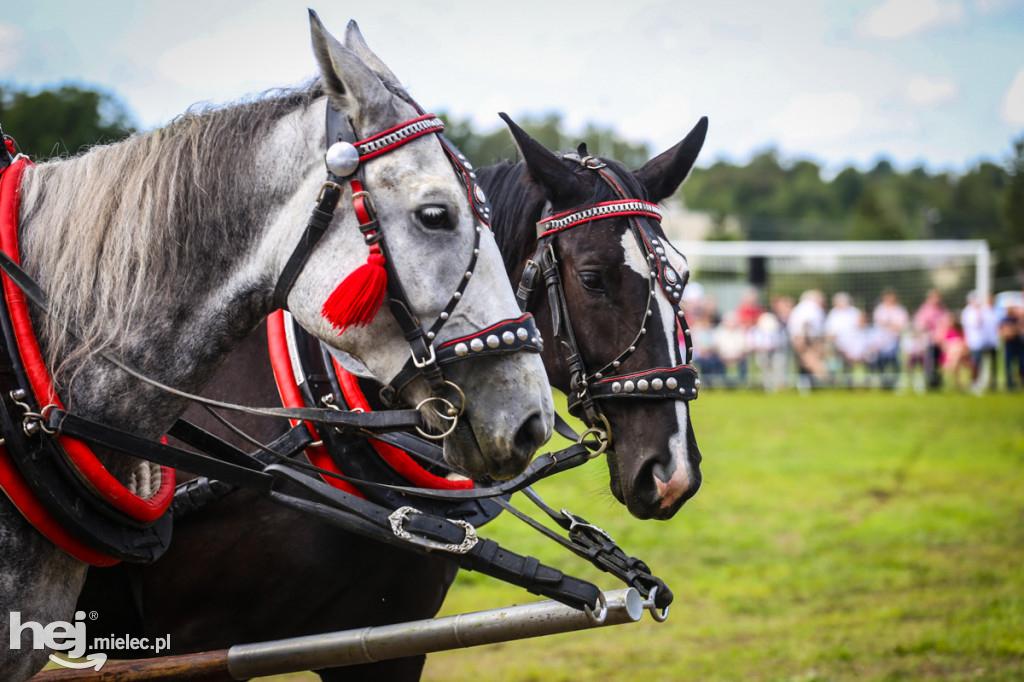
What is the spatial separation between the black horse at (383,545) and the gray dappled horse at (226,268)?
522 millimetres

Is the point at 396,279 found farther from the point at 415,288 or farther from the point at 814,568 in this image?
the point at 814,568

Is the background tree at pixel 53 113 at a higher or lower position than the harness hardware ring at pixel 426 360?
higher

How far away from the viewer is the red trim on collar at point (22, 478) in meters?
1.86

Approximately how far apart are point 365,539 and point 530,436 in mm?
1004

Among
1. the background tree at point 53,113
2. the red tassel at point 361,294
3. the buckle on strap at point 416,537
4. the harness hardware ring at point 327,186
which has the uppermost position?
the background tree at point 53,113

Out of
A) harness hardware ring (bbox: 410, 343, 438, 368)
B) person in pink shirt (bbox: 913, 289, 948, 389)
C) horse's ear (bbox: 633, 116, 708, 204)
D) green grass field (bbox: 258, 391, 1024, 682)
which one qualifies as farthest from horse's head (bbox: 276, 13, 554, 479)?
person in pink shirt (bbox: 913, 289, 948, 389)

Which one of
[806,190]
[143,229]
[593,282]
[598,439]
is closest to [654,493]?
[598,439]

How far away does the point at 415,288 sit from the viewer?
1882 mm

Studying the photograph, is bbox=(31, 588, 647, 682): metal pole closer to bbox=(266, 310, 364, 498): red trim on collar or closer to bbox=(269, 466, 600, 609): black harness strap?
bbox=(269, 466, 600, 609): black harness strap

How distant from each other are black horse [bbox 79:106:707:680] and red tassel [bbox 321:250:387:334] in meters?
0.91

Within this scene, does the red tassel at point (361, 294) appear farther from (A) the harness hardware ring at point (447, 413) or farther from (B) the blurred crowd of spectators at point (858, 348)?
(B) the blurred crowd of spectators at point (858, 348)

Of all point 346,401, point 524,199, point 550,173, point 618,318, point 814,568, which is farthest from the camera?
point 814,568

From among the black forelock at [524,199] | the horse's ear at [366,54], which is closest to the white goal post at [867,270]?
the black forelock at [524,199]

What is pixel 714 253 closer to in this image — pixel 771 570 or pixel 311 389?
pixel 771 570
